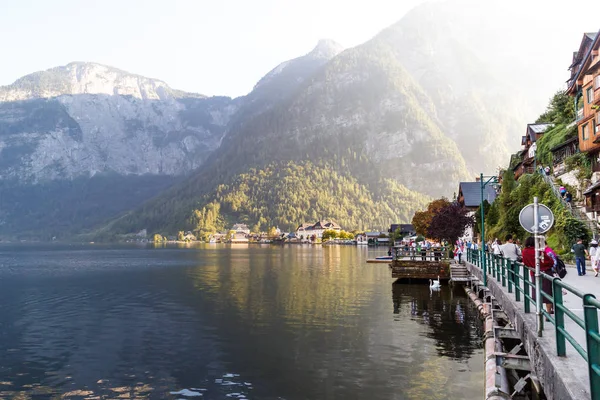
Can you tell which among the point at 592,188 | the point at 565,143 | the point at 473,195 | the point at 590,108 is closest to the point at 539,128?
the point at 565,143

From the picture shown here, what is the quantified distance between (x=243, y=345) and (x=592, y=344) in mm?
20352

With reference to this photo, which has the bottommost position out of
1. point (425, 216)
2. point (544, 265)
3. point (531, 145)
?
point (544, 265)

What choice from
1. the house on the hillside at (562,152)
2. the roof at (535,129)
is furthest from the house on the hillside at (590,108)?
the roof at (535,129)

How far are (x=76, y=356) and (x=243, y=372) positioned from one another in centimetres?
917

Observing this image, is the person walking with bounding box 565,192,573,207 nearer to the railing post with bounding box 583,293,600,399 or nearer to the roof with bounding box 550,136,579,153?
the roof with bounding box 550,136,579,153

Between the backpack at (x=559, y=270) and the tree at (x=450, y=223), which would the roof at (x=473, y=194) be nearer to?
the tree at (x=450, y=223)

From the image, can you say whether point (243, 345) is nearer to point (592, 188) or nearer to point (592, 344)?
point (592, 344)

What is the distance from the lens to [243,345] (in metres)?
25.1

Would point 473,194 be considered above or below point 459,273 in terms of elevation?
above

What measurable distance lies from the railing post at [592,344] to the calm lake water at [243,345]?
10948 mm

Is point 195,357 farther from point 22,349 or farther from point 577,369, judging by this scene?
point 577,369

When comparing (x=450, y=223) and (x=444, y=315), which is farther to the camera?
(x=450, y=223)

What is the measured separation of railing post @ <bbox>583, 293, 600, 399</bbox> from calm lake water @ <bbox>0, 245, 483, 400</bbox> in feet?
35.9

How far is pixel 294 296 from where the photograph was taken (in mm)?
43688
